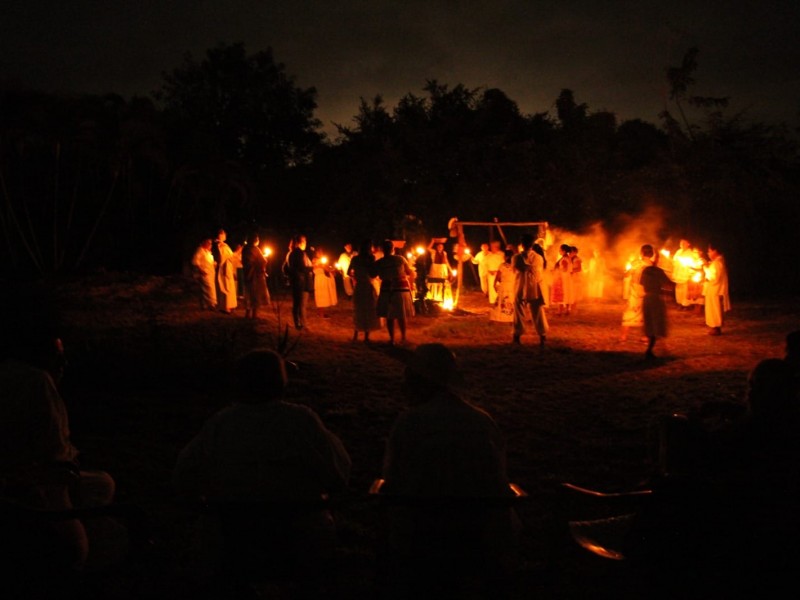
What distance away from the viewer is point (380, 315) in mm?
12234

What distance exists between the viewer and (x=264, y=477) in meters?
2.95

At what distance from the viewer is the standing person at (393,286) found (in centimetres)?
1175

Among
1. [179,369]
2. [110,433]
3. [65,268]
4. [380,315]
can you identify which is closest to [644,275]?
[380,315]

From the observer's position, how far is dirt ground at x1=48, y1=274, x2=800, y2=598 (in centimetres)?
424

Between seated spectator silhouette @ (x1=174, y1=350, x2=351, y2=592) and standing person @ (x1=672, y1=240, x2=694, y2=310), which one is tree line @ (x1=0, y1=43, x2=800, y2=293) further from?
seated spectator silhouette @ (x1=174, y1=350, x2=351, y2=592)

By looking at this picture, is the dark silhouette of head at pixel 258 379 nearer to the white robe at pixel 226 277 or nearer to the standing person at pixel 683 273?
the white robe at pixel 226 277

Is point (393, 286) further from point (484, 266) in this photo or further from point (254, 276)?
point (484, 266)

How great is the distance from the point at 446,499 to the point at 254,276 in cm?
1275

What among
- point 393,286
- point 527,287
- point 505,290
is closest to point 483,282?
point 505,290

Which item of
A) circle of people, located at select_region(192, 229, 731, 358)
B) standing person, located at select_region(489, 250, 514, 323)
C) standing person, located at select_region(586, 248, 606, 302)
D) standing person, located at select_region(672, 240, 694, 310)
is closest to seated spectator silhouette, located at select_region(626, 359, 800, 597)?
circle of people, located at select_region(192, 229, 731, 358)

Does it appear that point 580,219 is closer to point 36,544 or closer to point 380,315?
point 380,315

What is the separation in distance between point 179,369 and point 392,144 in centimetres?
1866

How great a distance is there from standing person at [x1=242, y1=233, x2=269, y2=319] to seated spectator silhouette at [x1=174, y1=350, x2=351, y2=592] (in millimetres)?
12223

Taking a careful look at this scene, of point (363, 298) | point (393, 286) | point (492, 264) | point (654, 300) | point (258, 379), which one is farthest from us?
point (492, 264)
